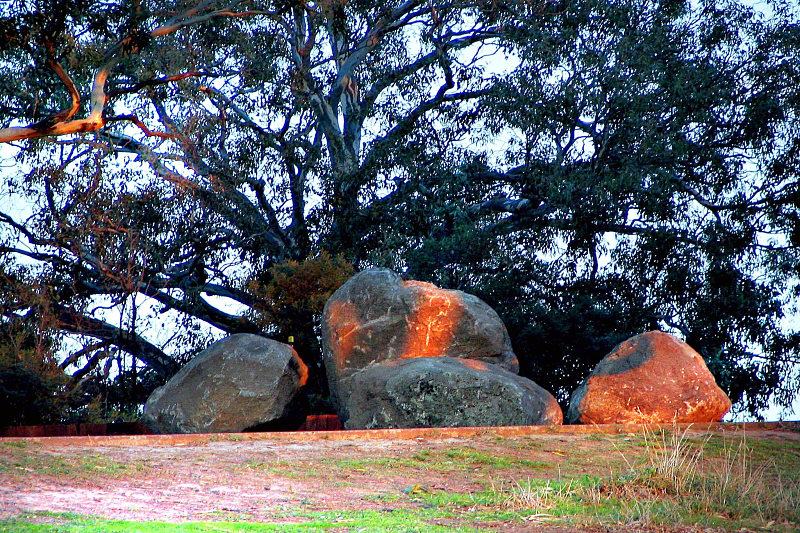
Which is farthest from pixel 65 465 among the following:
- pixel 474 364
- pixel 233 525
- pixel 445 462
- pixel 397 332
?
pixel 474 364

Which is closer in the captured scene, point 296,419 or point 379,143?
point 296,419

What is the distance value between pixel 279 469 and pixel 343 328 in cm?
396

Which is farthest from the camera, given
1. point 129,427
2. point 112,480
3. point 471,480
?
point 129,427

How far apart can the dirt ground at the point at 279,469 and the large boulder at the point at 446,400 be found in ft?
2.77

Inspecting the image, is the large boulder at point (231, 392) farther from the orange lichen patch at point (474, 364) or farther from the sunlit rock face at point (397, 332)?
the orange lichen patch at point (474, 364)

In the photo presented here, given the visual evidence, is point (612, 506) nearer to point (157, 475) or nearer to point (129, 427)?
point (157, 475)

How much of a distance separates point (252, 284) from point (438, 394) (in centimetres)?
586

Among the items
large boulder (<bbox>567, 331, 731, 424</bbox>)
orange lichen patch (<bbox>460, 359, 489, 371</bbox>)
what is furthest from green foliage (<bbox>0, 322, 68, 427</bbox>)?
large boulder (<bbox>567, 331, 731, 424</bbox>)

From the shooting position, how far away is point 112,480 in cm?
608

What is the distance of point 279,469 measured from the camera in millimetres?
6676

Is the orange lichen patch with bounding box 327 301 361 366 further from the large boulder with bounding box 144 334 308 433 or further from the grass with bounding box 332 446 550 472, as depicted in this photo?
the grass with bounding box 332 446 550 472

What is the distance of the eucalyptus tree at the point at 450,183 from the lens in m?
14.4

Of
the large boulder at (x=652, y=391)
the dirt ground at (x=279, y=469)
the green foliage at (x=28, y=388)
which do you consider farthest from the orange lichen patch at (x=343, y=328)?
the green foliage at (x=28, y=388)

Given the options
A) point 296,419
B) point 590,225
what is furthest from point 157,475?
point 590,225
